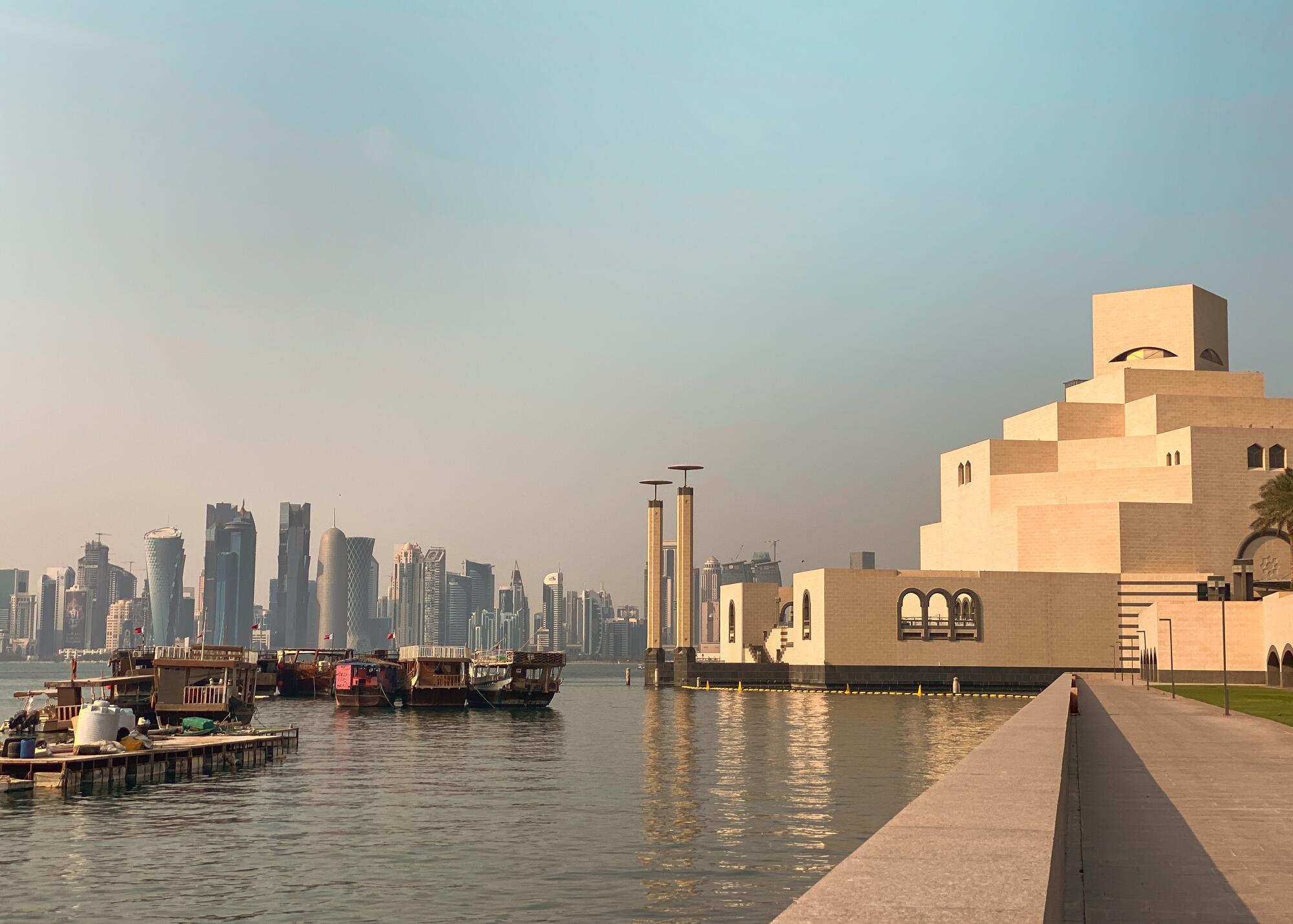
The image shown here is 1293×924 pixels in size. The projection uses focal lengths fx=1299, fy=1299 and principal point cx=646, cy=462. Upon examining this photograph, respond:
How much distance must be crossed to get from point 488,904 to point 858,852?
1558 cm

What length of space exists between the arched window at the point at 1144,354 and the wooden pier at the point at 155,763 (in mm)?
94834

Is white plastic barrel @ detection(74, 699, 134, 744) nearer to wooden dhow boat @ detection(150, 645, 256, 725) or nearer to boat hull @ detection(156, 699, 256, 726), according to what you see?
boat hull @ detection(156, 699, 256, 726)

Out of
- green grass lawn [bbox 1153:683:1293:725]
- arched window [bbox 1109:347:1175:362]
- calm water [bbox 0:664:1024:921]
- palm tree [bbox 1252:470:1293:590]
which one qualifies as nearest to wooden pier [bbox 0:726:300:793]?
calm water [bbox 0:664:1024:921]

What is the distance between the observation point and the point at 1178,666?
308ft

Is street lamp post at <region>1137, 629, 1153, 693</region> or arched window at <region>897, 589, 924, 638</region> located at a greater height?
arched window at <region>897, 589, 924, 638</region>

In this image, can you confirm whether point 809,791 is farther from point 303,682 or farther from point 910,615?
point 303,682

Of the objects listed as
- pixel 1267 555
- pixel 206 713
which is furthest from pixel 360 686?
pixel 1267 555

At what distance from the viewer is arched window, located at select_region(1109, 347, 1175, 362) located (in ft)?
401

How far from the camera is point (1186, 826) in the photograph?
17.9 meters

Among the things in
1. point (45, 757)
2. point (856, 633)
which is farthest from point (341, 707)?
point (45, 757)

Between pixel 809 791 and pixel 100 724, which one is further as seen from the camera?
pixel 100 724

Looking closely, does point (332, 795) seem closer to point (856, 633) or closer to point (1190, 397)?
point (856, 633)

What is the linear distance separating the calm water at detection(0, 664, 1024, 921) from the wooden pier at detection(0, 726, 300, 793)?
3.80ft

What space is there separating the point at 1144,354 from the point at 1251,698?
2560 inches
